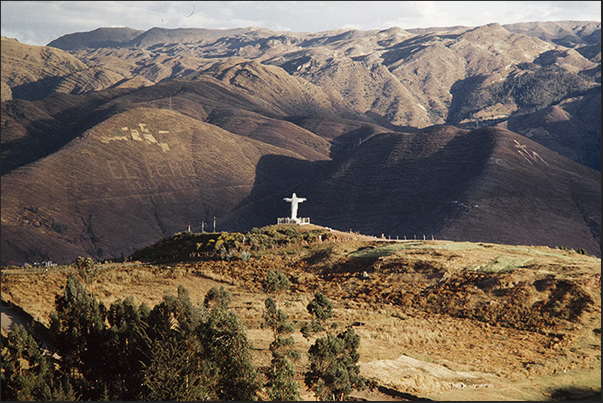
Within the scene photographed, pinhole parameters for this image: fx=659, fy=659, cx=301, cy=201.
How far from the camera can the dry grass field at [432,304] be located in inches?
1196

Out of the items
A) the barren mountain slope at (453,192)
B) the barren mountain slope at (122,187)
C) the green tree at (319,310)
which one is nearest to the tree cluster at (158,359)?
the green tree at (319,310)

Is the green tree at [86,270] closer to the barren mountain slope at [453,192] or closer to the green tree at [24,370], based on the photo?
the green tree at [24,370]

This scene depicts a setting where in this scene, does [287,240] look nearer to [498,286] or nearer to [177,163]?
[498,286]

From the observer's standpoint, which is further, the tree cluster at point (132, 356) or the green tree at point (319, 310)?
the green tree at point (319, 310)

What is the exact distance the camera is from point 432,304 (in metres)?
43.6

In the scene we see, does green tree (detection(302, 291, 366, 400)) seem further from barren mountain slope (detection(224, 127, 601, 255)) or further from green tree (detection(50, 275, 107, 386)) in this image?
barren mountain slope (detection(224, 127, 601, 255))

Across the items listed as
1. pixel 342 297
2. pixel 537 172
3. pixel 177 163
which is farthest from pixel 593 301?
pixel 177 163

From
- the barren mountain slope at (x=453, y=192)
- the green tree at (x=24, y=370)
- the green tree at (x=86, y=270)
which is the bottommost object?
the barren mountain slope at (x=453, y=192)

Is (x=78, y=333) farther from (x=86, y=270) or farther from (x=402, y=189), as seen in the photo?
(x=402, y=189)

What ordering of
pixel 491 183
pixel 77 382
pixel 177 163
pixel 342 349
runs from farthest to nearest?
pixel 177 163
pixel 491 183
pixel 342 349
pixel 77 382

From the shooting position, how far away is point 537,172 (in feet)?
483

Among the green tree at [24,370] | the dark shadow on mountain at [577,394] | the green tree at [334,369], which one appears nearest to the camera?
the green tree at [24,370]

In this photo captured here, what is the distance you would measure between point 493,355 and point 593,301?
33.0 feet

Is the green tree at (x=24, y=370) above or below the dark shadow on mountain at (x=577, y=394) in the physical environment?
above
